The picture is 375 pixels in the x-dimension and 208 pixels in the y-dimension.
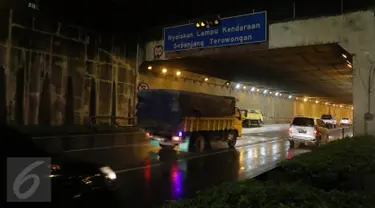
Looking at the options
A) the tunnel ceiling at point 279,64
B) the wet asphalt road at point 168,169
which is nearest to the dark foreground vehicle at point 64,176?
the wet asphalt road at point 168,169

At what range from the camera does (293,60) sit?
25719mm

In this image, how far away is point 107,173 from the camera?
5.09 meters

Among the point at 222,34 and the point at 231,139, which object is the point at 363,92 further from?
the point at 222,34

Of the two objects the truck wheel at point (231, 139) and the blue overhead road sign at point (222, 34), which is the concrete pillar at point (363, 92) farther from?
the truck wheel at point (231, 139)

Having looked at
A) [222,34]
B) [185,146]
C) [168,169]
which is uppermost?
[222,34]

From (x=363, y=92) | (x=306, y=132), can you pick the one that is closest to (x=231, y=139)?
(x=306, y=132)

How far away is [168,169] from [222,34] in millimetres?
11851

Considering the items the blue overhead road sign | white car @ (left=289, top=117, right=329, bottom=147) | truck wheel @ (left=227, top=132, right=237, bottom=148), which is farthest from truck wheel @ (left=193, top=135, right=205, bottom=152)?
the blue overhead road sign

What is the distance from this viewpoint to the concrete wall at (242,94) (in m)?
31.2

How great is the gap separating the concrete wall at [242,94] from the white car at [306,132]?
13.0 meters

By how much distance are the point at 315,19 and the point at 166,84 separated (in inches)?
616

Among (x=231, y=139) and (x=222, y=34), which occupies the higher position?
(x=222, y=34)

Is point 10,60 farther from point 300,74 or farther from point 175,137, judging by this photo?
point 300,74

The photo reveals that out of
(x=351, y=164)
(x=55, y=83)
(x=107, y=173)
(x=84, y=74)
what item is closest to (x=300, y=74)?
(x=84, y=74)
